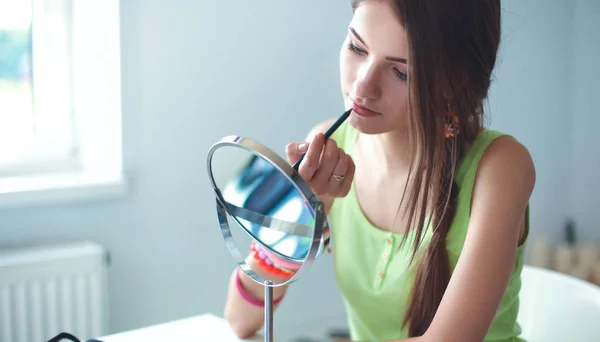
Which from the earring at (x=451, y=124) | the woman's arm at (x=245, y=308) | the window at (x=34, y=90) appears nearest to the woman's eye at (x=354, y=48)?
the earring at (x=451, y=124)

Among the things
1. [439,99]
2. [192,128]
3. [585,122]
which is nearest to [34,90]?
[192,128]

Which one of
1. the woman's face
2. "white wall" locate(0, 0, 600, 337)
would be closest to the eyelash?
the woman's face

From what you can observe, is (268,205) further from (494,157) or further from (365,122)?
(494,157)

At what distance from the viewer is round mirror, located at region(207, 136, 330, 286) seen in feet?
1.97

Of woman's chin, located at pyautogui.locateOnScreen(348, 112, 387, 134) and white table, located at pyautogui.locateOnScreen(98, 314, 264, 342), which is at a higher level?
woman's chin, located at pyautogui.locateOnScreen(348, 112, 387, 134)

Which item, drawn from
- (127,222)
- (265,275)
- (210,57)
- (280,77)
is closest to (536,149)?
(280,77)

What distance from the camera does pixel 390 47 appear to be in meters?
Answer: 0.88

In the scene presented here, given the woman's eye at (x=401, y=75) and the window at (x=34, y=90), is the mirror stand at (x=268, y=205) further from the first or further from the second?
the window at (x=34, y=90)

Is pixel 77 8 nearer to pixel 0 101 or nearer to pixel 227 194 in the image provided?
pixel 0 101

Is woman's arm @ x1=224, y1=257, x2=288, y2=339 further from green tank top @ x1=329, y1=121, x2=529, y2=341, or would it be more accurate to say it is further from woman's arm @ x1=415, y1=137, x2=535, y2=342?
woman's arm @ x1=415, y1=137, x2=535, y2=342

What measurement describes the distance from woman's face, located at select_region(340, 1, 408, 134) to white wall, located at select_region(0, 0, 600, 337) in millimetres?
894

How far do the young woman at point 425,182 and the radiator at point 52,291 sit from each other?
0.63 meters

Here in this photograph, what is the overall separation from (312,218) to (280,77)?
139 centimetres

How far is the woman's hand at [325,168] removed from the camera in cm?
77
